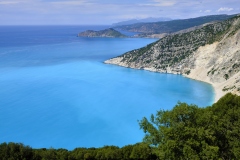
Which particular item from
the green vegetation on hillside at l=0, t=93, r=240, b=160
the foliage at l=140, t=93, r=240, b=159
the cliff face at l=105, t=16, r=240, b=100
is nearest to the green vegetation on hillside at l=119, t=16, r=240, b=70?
the cliff face at l=105, t=16, r=240, b=100

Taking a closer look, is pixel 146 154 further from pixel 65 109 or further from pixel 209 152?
pixel 65 109

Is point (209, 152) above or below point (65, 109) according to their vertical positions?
above

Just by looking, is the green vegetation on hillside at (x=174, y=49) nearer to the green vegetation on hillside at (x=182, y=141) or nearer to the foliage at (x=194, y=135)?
the green vegetation on hillside at (x=182, y=141)

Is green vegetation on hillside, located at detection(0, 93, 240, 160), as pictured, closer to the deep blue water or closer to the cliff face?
the deep blue water

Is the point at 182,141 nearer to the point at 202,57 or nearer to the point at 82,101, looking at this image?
the point at 82,101

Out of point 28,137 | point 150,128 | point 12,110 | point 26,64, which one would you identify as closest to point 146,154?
point 150,128

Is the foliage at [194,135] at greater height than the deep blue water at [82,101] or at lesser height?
greater

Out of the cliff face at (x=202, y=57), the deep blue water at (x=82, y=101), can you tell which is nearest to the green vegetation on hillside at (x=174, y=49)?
the cliff face at (x=202, y=57)
